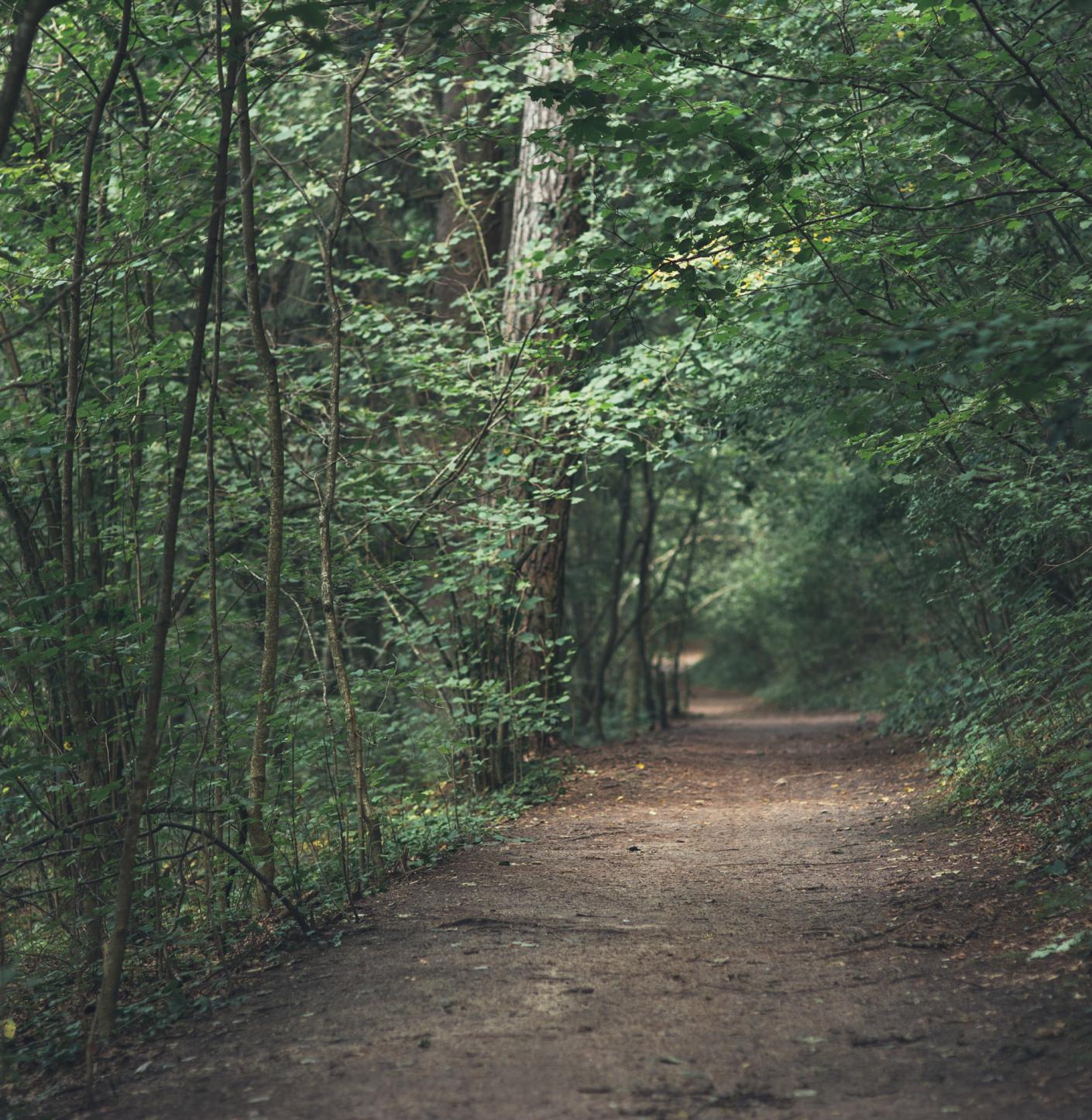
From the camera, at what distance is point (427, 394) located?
10.5 m

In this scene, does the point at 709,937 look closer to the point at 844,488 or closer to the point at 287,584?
the point at 287,584

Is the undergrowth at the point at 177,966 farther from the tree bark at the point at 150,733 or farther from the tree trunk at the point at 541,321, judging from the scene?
the tree trunk at the point at 541,321

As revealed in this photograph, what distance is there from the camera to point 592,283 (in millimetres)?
6027

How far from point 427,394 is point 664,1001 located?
7212mm

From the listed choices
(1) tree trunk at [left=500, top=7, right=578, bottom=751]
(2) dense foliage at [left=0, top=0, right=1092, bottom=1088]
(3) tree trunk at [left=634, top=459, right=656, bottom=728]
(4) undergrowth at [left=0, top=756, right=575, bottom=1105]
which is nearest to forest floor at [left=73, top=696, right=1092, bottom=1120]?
(4) undergrowth at [left=0, top=756, right=575, bottom=1105]

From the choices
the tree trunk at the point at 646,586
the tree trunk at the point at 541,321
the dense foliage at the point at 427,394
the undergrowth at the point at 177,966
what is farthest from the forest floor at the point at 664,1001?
the tree trunk at the point at 646,586

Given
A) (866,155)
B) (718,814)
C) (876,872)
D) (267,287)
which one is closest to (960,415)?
(866,155)

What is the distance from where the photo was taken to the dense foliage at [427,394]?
5.36m

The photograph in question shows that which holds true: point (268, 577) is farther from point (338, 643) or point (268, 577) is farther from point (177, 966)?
point (177, 966)

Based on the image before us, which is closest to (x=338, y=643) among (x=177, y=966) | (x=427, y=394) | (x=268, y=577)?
(x=268, y=577)

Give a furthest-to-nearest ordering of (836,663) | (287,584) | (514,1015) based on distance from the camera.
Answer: (836,663) → (287,584) → (514,1015)

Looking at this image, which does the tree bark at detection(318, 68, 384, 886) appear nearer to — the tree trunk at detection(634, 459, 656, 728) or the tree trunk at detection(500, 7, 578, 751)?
the tree trunk at detection(500, 7, 578, 751)

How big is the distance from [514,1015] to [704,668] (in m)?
39.6

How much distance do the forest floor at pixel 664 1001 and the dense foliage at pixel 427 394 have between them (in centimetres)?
67
